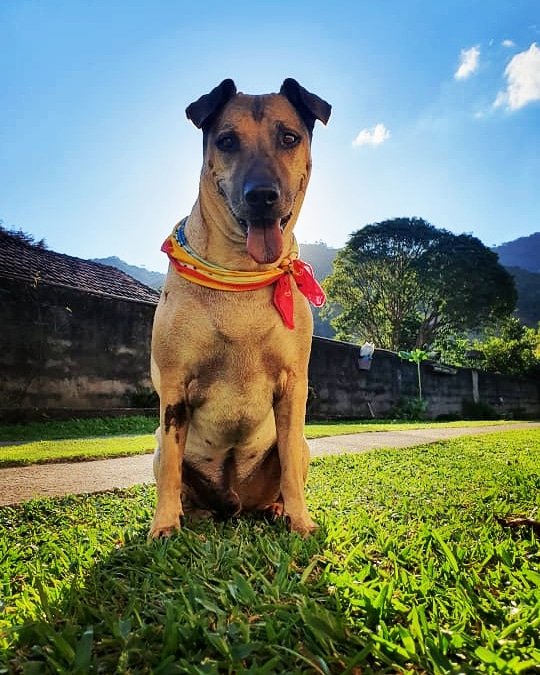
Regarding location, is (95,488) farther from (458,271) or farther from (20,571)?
(458,271)

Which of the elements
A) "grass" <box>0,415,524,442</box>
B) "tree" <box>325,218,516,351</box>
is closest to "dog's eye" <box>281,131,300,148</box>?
"grass" <box>0,415,524,442</box>

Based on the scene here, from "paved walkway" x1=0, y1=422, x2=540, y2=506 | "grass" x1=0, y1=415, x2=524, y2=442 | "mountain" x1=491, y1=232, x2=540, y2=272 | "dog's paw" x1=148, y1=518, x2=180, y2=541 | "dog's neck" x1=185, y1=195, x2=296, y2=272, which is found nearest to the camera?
"dog's paw" x1=148, y1=518, x2=180, y2=541

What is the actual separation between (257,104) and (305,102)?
0.80 feet

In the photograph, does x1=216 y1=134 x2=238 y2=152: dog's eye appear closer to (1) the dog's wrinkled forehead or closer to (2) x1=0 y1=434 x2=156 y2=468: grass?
(1) the dog's wrinkled forehead

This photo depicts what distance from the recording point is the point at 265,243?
78.7 inches

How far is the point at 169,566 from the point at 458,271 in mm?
30714

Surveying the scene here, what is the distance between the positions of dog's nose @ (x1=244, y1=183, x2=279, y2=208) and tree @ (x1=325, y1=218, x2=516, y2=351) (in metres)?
29.0

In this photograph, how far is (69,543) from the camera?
1.94 meters

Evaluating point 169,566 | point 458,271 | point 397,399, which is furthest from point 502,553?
point 458,271

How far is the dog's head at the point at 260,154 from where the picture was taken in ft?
6.41

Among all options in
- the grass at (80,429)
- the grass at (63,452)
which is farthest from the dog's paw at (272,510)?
the grass at (80,429)

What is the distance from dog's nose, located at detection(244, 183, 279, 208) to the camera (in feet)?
6.22

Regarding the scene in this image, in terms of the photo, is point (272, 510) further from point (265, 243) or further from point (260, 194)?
point (260, 194)

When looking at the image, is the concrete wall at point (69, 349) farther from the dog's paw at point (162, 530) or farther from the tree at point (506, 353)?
the tree at point (506, 353)
